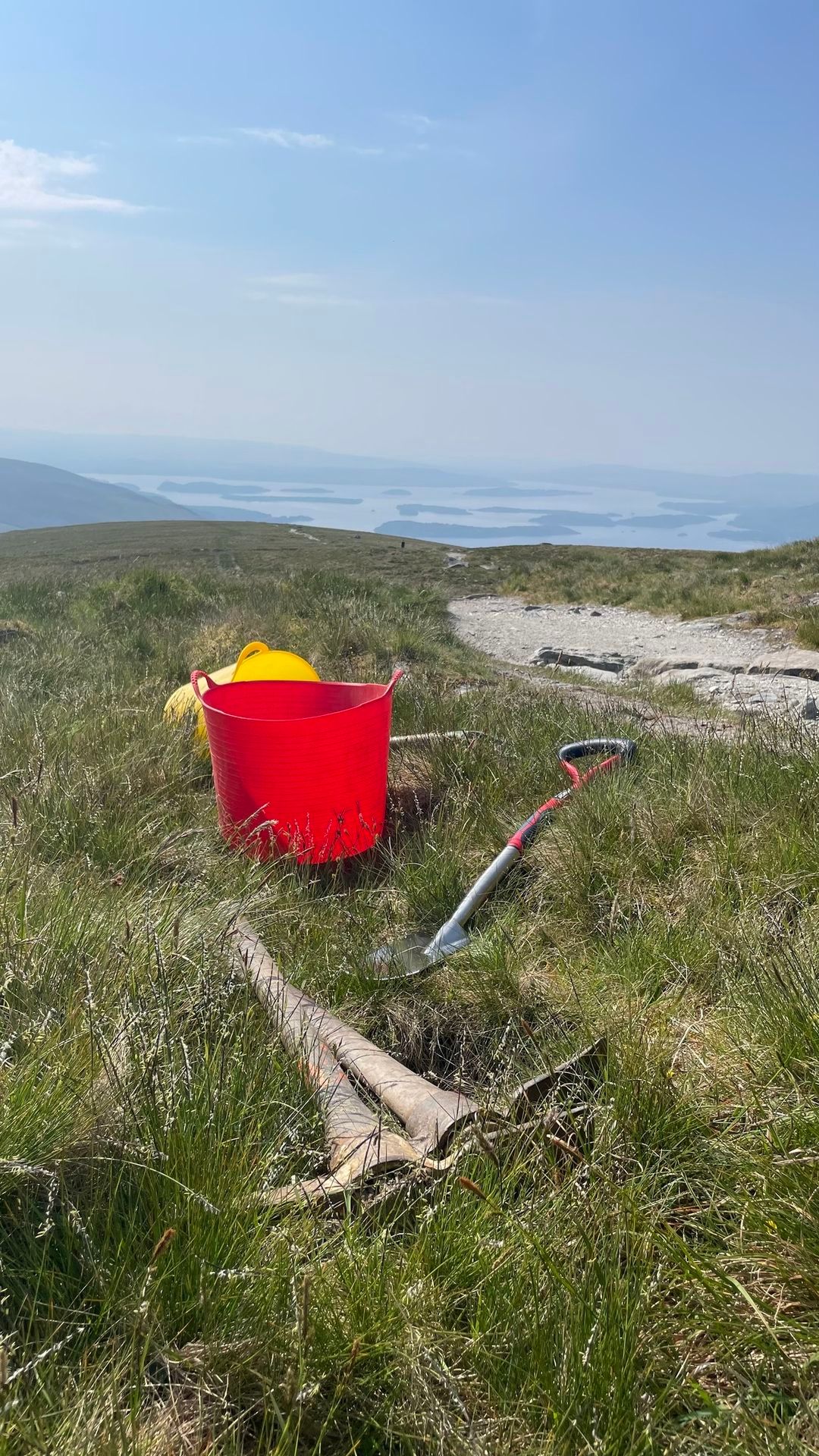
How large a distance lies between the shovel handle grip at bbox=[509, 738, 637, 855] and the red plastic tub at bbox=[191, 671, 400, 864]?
759 millimetres

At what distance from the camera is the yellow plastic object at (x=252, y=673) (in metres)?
5.11

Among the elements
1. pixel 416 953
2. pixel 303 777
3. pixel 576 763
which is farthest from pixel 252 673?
pixel 416 953

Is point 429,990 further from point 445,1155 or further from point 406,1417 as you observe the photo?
point 406,1417

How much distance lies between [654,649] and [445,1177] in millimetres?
12836

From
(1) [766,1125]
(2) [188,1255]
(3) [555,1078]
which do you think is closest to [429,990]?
(3) [555,1078]

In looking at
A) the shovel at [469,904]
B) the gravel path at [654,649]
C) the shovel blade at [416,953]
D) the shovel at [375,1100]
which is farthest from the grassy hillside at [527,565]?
the shovel at [375,1100]

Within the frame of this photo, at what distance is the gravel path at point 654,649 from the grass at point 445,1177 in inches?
84.2

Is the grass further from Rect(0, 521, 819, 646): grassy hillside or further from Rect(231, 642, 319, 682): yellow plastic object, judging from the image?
Rect(0, 521, 819, 646): grassy hillside

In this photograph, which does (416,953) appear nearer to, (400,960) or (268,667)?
(400,960)

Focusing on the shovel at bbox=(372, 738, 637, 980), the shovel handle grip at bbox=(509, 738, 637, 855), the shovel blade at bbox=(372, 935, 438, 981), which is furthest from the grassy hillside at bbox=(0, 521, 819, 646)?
the shovel blade at bbox=(372, 935, 438, 981)

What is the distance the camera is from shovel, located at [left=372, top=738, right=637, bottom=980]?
9.77 feet

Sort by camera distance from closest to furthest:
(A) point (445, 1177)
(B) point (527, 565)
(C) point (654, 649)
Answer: (A) point (445, 1177)
(C) point (654, 649)
(B) point (527, 565)

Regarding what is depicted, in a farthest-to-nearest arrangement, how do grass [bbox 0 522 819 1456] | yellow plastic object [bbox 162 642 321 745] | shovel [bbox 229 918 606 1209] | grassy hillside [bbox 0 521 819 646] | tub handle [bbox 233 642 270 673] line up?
grassy hillside [bbox 0 521 819 646] < yellow plastic object [bbox 162 642 321 745] < tub handle [bbox 233 642 270 673] < shovel [bbox 229 918 606 1209] < grass [bbox 0 522 819 1456]

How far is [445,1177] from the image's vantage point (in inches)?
63.9
